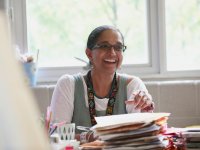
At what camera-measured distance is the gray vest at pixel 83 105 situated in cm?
186

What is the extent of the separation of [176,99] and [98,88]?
0.83 m

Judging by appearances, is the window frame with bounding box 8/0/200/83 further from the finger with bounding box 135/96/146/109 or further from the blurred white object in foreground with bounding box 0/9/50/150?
the blurred white object in foreground with bounding box 0/9/50/150

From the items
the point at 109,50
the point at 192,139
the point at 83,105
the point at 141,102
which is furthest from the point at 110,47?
the point at 192,139

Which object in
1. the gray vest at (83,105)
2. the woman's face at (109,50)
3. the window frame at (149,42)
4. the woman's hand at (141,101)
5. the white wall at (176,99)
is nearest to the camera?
the woman's hand at (141,101)

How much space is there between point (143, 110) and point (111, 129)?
565 millimetres

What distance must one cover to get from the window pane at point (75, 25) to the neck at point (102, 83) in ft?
3.17

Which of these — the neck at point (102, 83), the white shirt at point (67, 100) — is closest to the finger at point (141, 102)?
the white shirt at point (67, 100)

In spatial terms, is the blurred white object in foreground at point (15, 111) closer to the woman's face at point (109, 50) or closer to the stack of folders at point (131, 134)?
the stack of folders at point (131, 134)

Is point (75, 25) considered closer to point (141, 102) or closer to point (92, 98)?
point (92, 98)

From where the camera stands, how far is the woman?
187cm

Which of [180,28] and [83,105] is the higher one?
[180,28]

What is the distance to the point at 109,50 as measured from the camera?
1979 millimetres

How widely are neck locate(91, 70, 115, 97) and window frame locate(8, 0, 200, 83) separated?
90 centimetres

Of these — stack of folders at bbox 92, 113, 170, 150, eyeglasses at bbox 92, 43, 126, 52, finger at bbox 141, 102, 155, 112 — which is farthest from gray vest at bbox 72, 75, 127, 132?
stack of folders at bbox 92, 113, 170, 150
